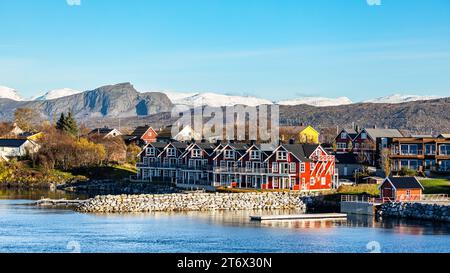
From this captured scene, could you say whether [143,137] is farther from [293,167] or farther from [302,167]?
[302,167]

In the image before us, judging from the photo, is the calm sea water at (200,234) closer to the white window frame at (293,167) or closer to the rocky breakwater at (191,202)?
the rocky breakwater at (191,202)

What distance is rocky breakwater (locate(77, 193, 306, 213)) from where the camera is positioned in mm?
56688

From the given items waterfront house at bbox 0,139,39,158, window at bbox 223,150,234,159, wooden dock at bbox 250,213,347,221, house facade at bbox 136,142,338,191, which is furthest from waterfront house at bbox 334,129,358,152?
wooden dock at bbox 250,213,347,221

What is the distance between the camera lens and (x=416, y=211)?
2115 inches

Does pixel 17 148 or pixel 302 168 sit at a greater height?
pixel 17 148

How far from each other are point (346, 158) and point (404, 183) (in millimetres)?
20526

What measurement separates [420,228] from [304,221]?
23.0 feet

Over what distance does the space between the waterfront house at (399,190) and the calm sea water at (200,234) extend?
4761mm

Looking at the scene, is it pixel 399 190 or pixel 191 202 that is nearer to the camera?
pixel 399 190

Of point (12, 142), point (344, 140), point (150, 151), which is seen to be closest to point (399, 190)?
point (150, 151)

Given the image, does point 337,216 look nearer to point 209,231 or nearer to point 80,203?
point 209,231

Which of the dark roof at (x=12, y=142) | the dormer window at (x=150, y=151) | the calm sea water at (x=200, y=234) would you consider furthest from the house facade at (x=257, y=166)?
the dark roof at (x=12, y=142)
